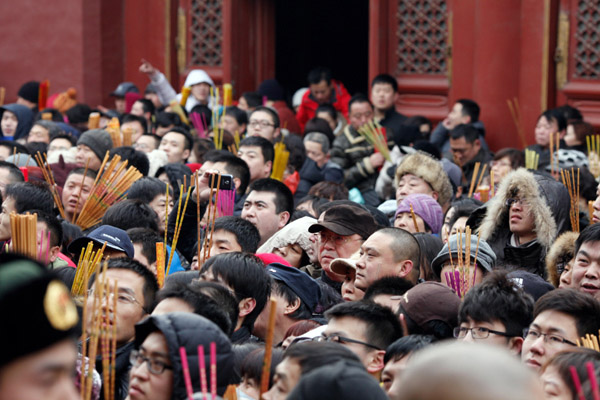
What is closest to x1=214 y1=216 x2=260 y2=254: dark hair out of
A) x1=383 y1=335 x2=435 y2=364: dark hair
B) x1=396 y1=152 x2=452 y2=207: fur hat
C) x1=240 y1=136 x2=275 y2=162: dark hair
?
x1=396 y1=152 x2=452 y2=207: fur hat

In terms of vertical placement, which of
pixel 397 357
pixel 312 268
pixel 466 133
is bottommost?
pixel 312 268

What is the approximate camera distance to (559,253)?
4.18 m

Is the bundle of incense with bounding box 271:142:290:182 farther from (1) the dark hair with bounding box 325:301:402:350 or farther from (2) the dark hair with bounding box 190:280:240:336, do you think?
(1) the dark hair with bounding box 325:301:402:350

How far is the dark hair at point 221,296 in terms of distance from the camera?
10.2 ft

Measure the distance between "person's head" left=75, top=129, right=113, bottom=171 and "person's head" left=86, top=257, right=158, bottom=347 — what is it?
115 inches

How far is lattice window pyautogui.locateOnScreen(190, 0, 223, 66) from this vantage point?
384 inches

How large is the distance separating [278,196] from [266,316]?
5.04ft

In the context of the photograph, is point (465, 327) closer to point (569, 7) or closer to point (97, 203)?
point (97, 203)

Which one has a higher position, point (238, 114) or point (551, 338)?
point (238, 114)

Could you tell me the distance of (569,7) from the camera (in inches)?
318

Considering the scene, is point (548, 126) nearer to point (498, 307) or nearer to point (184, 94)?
point (184, 94)

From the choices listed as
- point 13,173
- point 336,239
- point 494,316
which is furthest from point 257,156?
point 494,316

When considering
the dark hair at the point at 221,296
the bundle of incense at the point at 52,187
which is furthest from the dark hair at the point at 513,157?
the dark hair at the point at 221,296

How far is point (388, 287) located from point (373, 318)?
1.83ft
